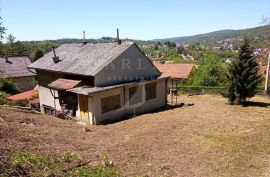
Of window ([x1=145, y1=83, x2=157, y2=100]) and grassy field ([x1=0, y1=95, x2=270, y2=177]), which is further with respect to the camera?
window ([x1=145, y1=83, x2=157, y2=100])

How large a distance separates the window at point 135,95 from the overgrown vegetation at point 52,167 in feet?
37.8

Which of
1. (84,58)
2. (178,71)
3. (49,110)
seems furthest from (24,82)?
(84,58)

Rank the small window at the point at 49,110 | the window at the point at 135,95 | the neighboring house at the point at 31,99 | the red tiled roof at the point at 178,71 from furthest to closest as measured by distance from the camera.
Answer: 1. the red tiled roof at the point at 178,71
2. the neighboring house at the point at 31,99
3. the small window at the point at 49,110
4. the window at the point at 135,95

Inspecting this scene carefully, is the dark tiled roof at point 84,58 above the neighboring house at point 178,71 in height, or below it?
above

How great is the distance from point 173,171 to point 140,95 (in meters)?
12.5

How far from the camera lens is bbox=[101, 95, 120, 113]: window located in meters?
19.8

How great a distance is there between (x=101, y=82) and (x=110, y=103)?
1.61 meters

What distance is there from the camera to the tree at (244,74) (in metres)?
25.2

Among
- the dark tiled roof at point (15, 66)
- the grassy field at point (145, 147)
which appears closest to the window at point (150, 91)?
the grassy field at point (145, 147)

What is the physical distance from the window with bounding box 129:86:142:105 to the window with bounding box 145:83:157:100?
884mm

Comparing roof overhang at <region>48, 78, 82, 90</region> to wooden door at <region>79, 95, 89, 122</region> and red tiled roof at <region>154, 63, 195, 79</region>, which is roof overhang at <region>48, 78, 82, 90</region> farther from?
red tiled roof at <region>154, 63, 195, 79</region>

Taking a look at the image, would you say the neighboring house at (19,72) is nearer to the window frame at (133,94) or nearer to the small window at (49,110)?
the small window at (49,110)

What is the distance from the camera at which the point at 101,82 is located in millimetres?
20109

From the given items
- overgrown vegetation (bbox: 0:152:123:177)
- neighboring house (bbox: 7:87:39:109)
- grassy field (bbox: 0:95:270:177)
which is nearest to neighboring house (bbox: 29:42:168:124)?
grassy field (bbox: 0:95:270:177)
